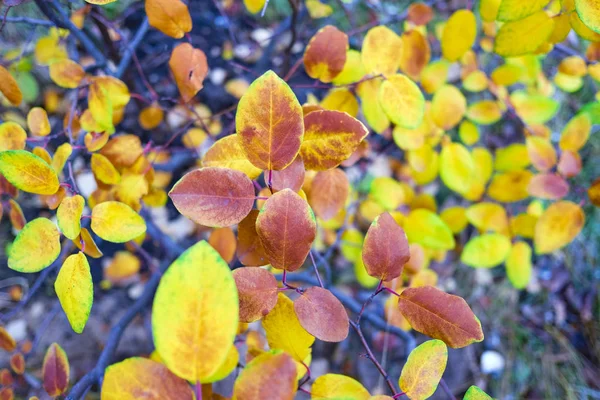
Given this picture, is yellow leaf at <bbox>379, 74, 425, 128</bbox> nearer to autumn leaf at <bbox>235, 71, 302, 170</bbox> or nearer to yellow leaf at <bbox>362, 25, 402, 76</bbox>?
yellow leaf at <bbox>362, 25, 402, 76</bbox>

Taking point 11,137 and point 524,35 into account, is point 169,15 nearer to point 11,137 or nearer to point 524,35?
point 11,137

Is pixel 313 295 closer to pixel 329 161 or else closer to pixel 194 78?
pixel 329 161

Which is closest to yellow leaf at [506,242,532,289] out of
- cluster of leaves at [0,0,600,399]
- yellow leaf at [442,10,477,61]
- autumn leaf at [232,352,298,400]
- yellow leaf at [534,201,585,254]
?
cluster of leaves at [0,0,600,399]

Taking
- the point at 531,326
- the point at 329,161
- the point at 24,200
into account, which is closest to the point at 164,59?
the point at 24,200

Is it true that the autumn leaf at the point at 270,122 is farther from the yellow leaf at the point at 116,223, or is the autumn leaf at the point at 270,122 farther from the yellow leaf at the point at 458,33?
the yellow leaf at the point at 458,33

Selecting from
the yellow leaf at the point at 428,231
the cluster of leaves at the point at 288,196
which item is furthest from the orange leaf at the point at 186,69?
the yellow leaf at the point at 428,231
